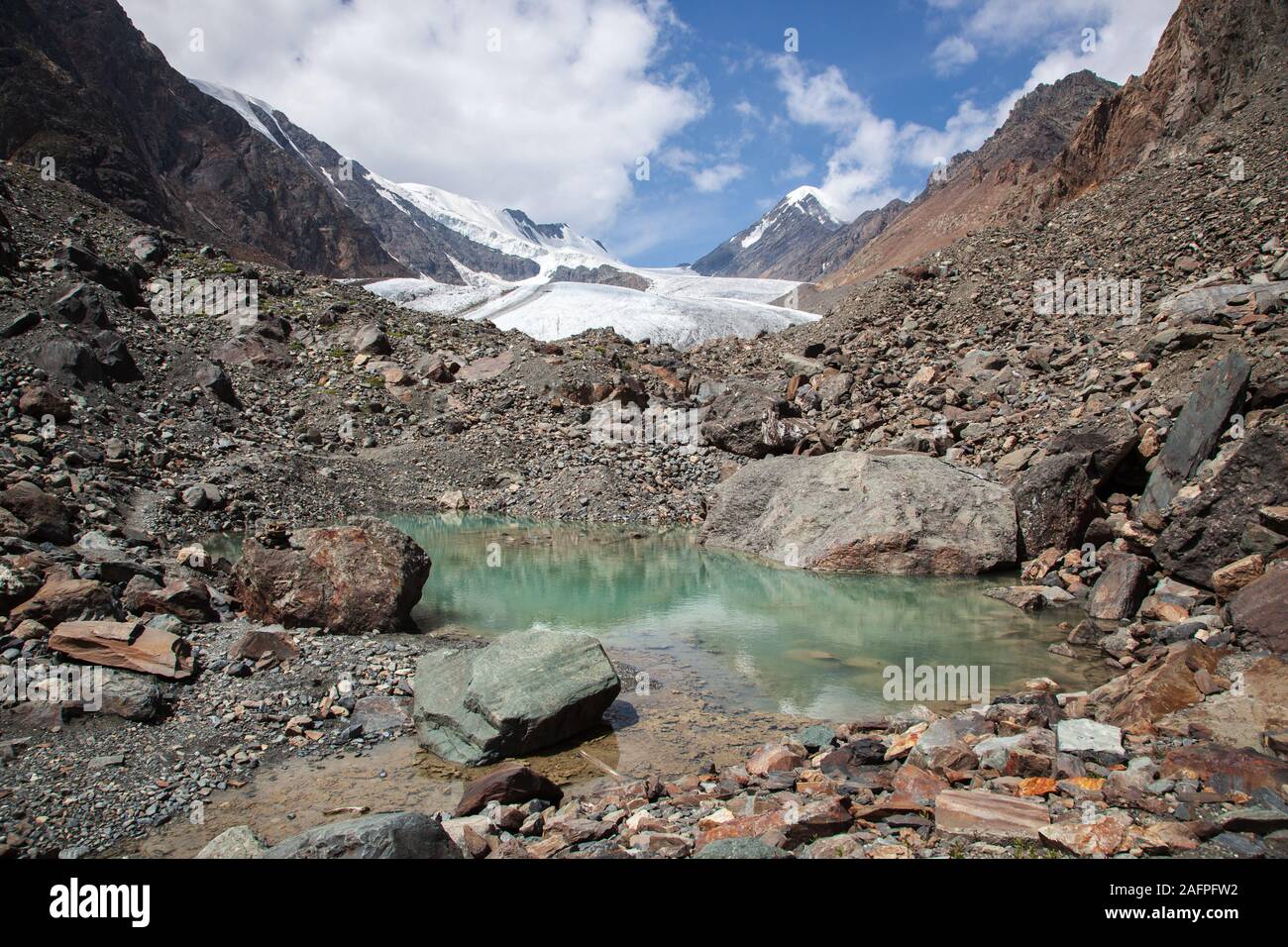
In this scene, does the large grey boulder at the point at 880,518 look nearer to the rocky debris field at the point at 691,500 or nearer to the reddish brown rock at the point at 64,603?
the rocky debris field at the point at 691,500

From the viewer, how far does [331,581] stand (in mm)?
10070

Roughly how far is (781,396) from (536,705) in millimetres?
18269

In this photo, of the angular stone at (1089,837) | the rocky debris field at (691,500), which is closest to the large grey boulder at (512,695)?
the rocky debris field at (691,500)

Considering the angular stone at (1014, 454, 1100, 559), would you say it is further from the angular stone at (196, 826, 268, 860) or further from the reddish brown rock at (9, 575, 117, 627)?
the reddish brown rock at (9, 575, 117, 627)

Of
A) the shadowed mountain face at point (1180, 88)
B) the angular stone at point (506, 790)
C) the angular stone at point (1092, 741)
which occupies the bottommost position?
the angular stone at point (506, 790)

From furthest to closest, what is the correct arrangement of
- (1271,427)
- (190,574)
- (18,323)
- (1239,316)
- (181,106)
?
(181,106) < (18,323) < (1239,316) < (190,574) < (1271,427)

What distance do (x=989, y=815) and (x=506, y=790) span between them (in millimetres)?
3347

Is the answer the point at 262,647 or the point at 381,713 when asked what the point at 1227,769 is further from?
the point at 262,647

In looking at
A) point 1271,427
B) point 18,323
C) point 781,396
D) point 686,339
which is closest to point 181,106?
point 686,339

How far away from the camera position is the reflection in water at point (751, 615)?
9078mm

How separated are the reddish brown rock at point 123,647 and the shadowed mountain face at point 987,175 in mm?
99497

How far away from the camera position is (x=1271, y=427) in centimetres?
1038

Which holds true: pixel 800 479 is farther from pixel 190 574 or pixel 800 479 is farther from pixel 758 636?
pixel 190 574
